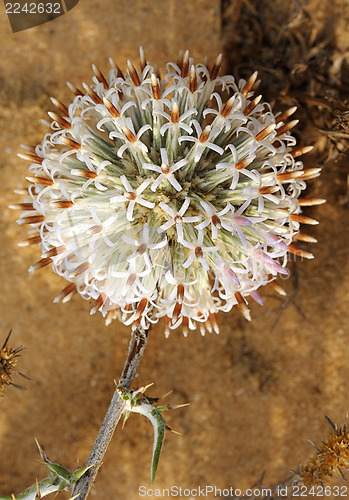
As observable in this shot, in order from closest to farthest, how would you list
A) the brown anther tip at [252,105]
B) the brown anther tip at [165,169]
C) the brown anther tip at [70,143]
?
the brown anther tip at [165,169] → the brown anther tip at [70,143] → the brown anther tip at [252,105]

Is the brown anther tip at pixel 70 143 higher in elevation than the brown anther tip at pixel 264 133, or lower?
higher

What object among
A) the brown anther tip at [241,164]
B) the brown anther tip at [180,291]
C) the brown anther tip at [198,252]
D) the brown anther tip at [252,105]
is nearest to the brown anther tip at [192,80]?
the brown anther tip at [252,105]

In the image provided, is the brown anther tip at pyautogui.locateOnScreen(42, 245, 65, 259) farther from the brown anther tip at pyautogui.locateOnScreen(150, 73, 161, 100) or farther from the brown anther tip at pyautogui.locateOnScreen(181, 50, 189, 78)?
the brown anther tip at pyautogui.locateOnScreen(181, 50, 189, 78)

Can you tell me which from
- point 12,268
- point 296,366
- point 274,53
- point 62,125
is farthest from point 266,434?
point 274,53

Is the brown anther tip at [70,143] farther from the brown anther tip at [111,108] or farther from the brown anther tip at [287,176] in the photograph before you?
the brown anther tip at [287,176]

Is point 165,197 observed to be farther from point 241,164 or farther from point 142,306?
point 142,306

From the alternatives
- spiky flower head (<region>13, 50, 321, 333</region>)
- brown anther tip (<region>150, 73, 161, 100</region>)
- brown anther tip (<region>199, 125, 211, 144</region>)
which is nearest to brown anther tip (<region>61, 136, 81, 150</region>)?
spiky flower head (<region>13, 50, 321, 333</region>)

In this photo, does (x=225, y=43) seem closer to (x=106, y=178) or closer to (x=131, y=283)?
(x=106, y=178)
